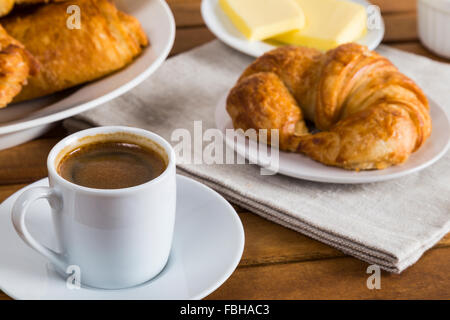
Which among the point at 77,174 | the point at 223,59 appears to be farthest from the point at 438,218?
the point at 223,59

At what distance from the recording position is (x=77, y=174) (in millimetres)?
897

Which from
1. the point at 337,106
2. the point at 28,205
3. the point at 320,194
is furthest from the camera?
the point at 337,106

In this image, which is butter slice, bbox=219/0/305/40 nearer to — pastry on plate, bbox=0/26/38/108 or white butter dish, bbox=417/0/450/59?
white butter dish, bbox=417/0/450/59

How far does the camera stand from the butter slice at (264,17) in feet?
5.81

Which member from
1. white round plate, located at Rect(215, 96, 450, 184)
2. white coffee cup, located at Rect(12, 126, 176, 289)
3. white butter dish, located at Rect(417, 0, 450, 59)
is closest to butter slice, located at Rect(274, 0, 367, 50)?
white butter dish, located at Rect(417, 0, 450, 59)

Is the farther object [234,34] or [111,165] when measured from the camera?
[234,34]

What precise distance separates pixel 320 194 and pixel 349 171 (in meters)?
0.08

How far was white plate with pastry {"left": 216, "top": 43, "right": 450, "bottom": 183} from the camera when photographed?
3.99 feet

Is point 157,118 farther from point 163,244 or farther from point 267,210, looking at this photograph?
point 163,244

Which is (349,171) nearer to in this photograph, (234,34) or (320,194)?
(320,194)

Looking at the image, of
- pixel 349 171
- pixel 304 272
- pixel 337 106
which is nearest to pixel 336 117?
pixel 337 106

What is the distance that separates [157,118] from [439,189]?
2.22ft

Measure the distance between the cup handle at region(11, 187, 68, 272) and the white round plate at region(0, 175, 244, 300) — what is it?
4 centimetres

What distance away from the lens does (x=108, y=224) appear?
2.81ft
